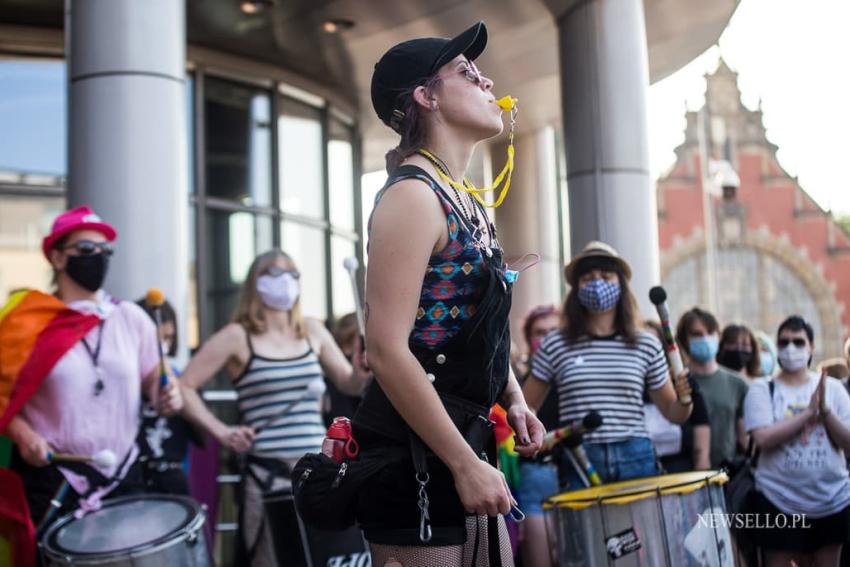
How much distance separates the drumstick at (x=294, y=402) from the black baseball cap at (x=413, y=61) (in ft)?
10.8

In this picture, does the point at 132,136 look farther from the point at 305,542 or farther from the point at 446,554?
the point at 446,554

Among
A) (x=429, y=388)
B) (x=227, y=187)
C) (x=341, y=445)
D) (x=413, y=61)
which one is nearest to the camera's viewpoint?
(x=429, y=388)

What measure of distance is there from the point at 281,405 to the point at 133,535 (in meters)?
1.62

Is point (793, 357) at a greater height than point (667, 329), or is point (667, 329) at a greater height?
point (667, 329)

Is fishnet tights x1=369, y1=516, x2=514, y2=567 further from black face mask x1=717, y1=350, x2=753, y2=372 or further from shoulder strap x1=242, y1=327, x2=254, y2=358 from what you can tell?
black face mask x1=717, y1=350, x2=753, y2=372

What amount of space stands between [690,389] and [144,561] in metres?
2.68

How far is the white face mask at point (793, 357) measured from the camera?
21.1 ft

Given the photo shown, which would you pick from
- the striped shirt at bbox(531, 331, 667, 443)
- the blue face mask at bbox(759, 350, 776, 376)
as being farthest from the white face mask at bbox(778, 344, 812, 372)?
the blue face mask at bbox(759, 350, 776, 376)

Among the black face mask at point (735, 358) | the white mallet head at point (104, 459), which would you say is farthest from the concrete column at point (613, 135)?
the white mallet head at point (104, 459)

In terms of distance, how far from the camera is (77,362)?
5.20 meters

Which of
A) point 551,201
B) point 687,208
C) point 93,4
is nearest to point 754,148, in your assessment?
point 687,208

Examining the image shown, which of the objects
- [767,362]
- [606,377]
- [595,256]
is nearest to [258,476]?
[606,377]

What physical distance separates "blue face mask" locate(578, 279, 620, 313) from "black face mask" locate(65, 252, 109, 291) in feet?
7.67

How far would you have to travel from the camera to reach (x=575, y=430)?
5.32 m
